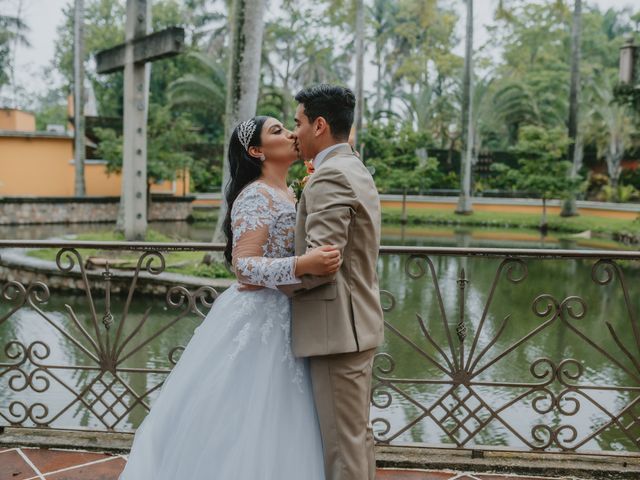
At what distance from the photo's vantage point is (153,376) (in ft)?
18.8

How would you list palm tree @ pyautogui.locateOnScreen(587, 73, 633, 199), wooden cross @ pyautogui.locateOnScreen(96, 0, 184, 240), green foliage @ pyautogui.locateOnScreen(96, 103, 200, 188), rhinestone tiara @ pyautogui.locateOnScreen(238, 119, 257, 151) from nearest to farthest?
rhinestone tiara @ pyautogui.locateOnScreen(238, 119, 257, 151), wooden cross @ pyautogui.locateOnScreen(96, 0, 184, 240), green foliage @ pyautogui.locateOnScreen(96, 103, 200, 188), palm tree @ pyautogui.locateOnScreen(587, 73, 633, 199)

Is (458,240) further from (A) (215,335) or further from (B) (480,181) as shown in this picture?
(A) (215,335)

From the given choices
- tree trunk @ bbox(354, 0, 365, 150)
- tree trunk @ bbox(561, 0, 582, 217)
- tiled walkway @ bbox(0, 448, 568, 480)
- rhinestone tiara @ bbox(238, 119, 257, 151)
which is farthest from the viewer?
tree trunk @ bbox(561, 0, 582, 217)

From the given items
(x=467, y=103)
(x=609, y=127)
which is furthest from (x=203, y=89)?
(x=609, y=127)

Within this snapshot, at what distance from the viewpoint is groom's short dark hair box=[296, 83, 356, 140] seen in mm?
1879

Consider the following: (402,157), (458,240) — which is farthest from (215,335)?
(402,157)

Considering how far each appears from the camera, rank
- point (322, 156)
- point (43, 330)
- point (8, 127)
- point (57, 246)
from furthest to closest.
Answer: point (8, 127)
point (43, 330)
point (57, 246)
point (322, 156)

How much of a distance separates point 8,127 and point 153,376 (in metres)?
26.0

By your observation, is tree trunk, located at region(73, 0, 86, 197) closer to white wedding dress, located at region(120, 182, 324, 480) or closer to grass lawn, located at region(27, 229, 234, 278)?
grass lawn, located at region(27, 229, 234, 278)

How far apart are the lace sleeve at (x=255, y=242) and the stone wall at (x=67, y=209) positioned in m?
19.2

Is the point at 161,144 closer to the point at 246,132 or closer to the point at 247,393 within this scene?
the point at 246,132

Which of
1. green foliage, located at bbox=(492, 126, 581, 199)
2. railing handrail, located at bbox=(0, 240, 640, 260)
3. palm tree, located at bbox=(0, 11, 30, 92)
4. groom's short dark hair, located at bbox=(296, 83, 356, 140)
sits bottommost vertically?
railing handrail, located at bbox=(0, 240, 640, 260)

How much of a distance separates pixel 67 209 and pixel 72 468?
18783mm

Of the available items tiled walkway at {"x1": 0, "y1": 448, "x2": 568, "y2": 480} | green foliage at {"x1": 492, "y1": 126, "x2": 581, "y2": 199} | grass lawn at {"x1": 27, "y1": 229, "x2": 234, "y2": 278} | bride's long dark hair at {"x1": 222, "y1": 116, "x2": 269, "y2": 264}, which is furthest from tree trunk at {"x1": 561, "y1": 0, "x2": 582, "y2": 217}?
bride's long dark hair at {"x1": 222, "y1": 116, "x2": 269, "y2": 264}
